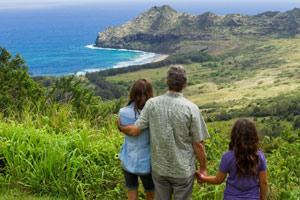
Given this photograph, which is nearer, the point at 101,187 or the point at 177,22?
the point at 101,187

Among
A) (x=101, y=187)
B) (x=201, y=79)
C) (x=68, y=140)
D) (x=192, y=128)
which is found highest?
(x=192, y=128)

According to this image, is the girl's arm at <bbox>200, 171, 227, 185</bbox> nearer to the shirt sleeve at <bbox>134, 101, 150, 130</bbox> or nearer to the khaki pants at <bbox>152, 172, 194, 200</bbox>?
the khaki pants at <bbox>152, 172, 194, 200</bbox>

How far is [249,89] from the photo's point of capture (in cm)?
10756

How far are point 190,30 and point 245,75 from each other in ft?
174

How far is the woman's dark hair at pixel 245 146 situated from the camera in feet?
13.2

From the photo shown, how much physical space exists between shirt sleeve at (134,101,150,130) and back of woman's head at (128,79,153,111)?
0.20m

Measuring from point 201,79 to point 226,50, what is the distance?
128 ft

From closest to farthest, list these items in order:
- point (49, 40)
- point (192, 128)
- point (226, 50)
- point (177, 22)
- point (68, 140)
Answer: point (192, 128) < point (68, 140) < point (226, 50) < point (177, 22) < point (49, 40)

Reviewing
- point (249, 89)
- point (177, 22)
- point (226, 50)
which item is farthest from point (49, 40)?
point (249, 89)

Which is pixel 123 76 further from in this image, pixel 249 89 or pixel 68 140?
pixel 68 140

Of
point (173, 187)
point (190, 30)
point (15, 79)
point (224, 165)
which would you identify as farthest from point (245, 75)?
point (224, 165)

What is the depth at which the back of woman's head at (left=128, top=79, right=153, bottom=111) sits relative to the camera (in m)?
→ 4.75

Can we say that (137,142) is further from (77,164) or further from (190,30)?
(190,30)

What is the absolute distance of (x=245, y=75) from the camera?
125312mm
